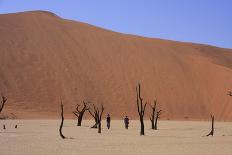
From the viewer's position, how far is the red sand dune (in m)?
61.5

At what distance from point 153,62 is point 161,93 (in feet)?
34.4

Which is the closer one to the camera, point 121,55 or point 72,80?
point 72,80

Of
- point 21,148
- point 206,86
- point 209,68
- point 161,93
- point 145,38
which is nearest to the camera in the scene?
point 21,148

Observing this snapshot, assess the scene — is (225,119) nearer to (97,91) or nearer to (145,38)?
(97,91)

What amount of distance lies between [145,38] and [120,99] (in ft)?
98.6

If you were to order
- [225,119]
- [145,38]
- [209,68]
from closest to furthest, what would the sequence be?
[225,119] < [209,68] < [145,38]

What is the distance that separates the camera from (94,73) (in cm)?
6969

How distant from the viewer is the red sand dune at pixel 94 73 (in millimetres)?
61469

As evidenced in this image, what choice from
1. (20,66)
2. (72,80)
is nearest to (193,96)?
(72,80)

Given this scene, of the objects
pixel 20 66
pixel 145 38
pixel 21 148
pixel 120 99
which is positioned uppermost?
pixel 145 38

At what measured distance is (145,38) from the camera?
306 ft

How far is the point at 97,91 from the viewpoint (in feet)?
215

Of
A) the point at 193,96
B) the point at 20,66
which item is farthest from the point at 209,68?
the point at 20,66

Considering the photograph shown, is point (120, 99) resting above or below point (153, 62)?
below
